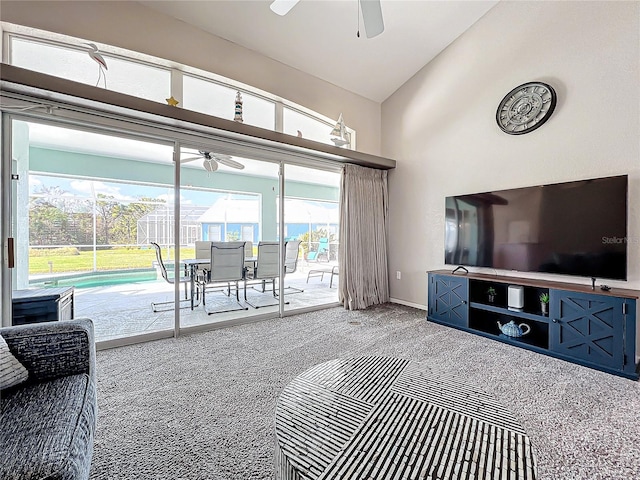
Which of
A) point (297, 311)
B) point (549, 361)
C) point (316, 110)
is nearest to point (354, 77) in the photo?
point (316, 110)

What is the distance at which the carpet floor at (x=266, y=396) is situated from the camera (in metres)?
1.39

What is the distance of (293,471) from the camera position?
3.00ft

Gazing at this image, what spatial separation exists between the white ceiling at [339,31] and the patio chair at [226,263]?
250 cm

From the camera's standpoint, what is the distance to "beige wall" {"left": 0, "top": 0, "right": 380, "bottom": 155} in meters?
2.33

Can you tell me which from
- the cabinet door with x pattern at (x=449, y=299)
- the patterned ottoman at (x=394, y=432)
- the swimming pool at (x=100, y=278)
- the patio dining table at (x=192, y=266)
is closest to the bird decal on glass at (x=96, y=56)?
the swimming pool at (x=100, y=278)

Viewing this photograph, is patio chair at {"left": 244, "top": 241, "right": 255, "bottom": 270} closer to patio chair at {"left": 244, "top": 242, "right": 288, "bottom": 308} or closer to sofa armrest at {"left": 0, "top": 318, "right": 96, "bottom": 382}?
patio chair at {"left": 244, "top": 242, "right": 288, "bottom": 308}

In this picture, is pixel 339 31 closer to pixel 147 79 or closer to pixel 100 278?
pixel 147 79

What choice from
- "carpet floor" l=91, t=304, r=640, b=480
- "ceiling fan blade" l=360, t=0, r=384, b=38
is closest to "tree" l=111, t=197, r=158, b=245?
"carpet floor" l=91, t=304, r=640, b=480

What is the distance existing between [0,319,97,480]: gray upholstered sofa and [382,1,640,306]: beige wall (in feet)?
12.5

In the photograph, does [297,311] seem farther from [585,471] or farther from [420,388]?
[585,471]

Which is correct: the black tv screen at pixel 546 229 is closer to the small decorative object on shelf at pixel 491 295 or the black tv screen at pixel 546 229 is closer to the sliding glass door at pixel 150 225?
the small decorative object on shelf at pixel 491 295

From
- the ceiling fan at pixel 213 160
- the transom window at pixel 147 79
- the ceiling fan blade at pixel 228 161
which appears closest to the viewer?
the transom window at pixel 147 79

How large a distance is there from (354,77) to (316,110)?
766mm

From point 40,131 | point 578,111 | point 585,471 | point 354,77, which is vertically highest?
point 354,77
